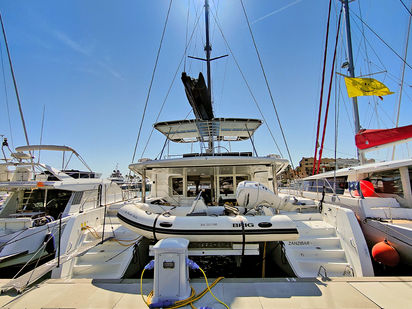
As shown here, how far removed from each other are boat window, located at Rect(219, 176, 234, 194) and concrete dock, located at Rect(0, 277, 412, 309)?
13.8 feet

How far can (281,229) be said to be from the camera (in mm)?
3430

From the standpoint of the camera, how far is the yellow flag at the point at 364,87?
8148 millimetres

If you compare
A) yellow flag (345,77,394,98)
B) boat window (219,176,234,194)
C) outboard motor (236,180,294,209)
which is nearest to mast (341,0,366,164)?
yellow flag (345,77,394,98)

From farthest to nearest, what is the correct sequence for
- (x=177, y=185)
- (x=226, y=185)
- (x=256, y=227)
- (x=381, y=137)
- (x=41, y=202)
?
(x=41, y=202) < (x=177, y=185) < (x=226, y=185) < (x=381, y=137) < (x=256, y=227)

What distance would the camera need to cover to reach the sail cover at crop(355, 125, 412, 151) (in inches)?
238

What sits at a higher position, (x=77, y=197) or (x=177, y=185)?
(x=177, y=185)

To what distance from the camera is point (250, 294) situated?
2775 millimetres

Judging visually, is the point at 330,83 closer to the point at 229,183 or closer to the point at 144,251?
the point at 229,183

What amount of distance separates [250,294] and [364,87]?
9650mm

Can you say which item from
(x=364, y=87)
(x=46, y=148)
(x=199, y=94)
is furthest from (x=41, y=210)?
(x=364, y=87)

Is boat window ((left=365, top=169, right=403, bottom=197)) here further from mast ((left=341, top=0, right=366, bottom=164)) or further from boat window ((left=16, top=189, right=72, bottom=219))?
boat window ((left=16, top=189, right=72, bottom=219))

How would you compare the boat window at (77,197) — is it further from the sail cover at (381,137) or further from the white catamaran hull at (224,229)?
the sail cover at (381,137)

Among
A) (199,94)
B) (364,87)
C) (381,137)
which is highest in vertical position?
(364,87)

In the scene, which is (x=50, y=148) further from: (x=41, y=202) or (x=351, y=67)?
(x=351, y=67)
